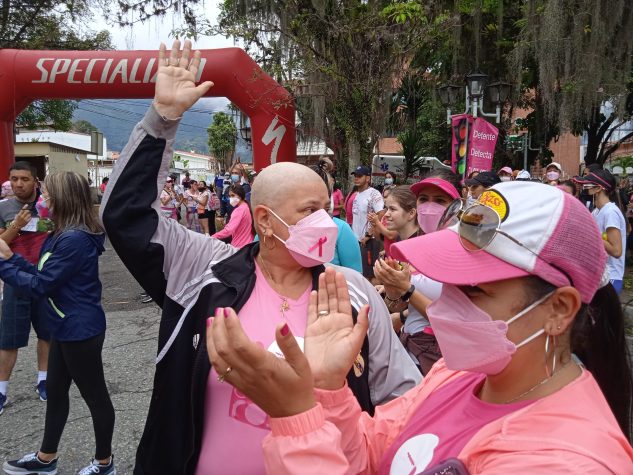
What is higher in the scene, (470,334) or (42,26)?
(42,26)

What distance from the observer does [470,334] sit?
49.2 inches

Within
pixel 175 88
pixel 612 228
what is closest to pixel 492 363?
pixel 175 88

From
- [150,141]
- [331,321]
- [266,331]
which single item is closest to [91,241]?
[150,141]

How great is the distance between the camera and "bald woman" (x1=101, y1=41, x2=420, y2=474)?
1858mm

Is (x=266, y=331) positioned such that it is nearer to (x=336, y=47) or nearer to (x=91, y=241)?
(x=91, y=241)

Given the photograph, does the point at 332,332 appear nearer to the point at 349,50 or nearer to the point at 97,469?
the point at 97,469

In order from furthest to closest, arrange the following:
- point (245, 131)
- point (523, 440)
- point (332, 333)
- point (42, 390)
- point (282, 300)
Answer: point (245, 131), point (42, 390), point (282, 300), point (332, 333), point (523, 440)

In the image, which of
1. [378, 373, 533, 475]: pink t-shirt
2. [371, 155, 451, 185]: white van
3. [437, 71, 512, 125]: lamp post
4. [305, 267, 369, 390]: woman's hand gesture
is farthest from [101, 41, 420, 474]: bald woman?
[371, 155, 451, 185]: white van

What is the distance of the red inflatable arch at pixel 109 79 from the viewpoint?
864 cm

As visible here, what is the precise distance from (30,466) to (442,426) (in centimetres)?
301

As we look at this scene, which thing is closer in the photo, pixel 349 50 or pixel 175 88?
pixel 175 88

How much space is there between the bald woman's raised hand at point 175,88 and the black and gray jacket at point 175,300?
0.16 feet

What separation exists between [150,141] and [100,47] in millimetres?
15895

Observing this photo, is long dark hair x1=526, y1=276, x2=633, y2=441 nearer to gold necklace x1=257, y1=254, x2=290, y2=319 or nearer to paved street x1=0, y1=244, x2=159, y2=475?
gold necklace x1=257, y1=254, x2=290, y2=319
